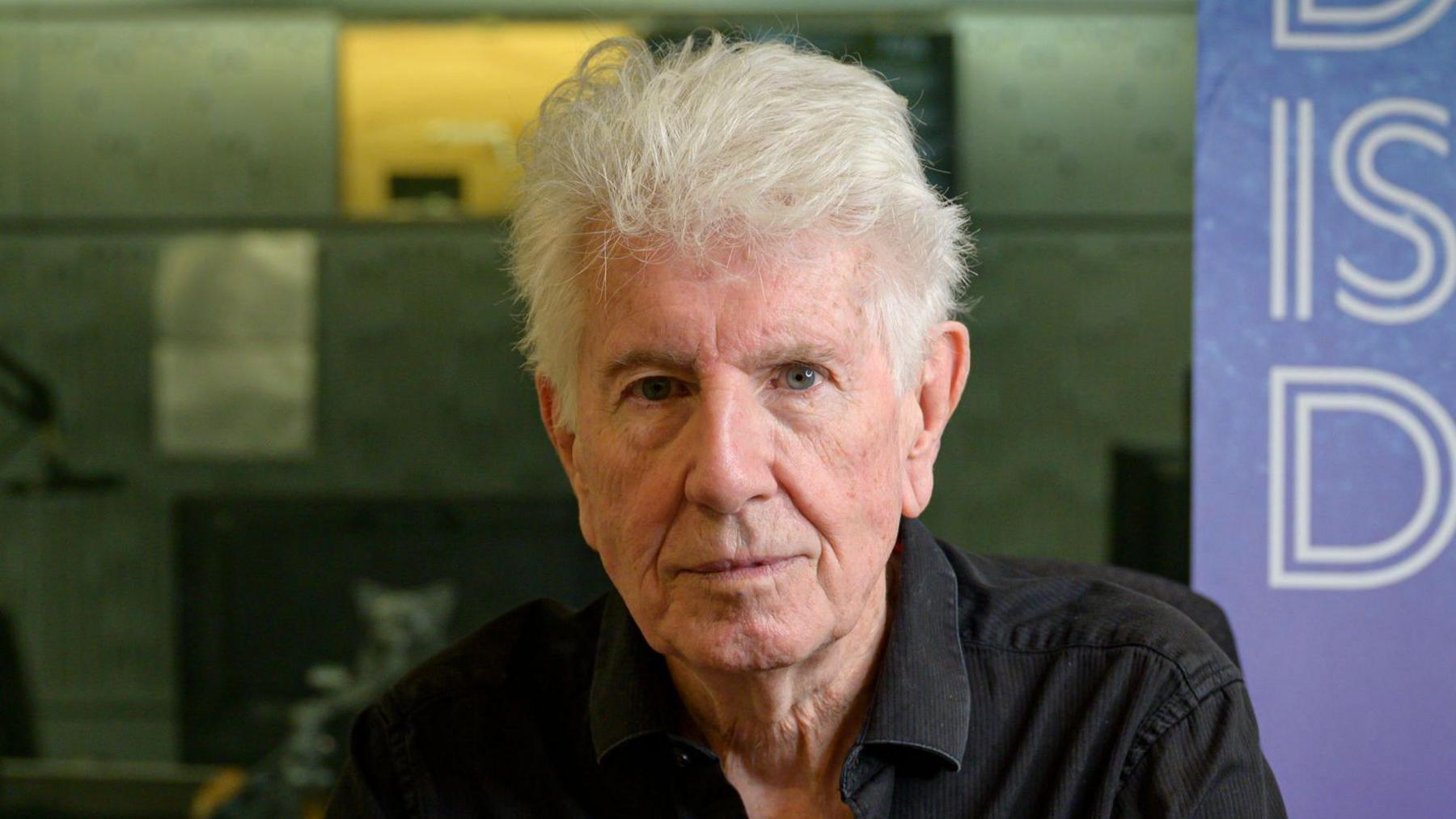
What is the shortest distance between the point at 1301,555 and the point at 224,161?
4.03 m

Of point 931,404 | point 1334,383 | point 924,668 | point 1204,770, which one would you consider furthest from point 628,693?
point 1334,383

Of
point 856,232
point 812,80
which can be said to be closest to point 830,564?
point 856,232

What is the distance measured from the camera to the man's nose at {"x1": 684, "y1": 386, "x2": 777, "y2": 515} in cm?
102

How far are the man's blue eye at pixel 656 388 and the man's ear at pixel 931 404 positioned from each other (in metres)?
0.21

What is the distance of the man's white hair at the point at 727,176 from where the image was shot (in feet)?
3.47

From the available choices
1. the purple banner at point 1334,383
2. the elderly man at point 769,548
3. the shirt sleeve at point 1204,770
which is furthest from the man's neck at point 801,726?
the purple banner at point 1334,383

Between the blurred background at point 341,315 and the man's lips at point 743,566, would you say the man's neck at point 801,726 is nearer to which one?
the man's lips at point 743,566

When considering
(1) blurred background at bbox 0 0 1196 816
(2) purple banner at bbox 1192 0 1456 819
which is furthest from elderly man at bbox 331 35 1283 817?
(1) blurred background at bbox 0 0 1196 816

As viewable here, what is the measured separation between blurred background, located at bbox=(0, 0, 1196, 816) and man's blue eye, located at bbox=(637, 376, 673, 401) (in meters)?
3.37

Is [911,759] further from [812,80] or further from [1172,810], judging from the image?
[812,80]

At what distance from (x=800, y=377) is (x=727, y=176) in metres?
0.16

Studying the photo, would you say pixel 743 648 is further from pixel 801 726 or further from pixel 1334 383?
pixel 1334 383

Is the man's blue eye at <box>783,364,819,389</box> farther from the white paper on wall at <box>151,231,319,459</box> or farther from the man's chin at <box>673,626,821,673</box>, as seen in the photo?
the white paper on wall at <box>151,231,319,459</box>

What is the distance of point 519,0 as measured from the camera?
15.4 ft
